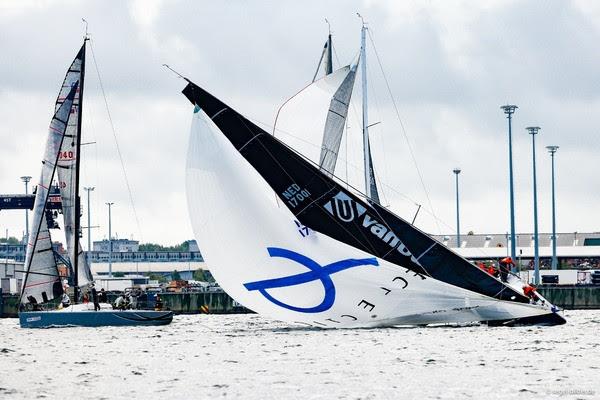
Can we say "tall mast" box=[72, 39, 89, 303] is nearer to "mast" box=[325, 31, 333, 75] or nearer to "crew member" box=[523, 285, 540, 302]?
"mast" box=[325, 31, 333, 75]

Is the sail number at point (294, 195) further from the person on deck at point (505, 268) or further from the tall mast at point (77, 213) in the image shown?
the tall mast at point (77, 213)

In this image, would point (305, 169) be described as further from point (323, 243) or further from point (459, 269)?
point (459, 269)

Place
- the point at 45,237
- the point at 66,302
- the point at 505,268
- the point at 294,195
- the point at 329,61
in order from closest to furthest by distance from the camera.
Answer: the point at 294,195, the point at 505,268, the point at 66,302, the point at 45,237, the point at 329,61

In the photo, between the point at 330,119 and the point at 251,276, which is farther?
the point at 330,119

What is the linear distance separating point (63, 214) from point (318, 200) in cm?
1521

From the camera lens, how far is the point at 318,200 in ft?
134

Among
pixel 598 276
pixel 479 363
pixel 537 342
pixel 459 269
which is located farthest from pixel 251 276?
pixel 598 276

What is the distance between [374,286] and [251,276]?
12.8 ft

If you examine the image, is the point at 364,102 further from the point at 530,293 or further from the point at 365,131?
the point at 530,293

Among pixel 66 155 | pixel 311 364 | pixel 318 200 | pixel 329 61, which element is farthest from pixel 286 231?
pixel 329 61

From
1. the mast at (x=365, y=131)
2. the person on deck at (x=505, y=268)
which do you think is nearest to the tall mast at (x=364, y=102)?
the mast at (x=365, y=131)

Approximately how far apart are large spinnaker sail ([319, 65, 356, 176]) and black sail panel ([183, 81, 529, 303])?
9937 millimetres

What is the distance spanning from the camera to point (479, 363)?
1186 inches

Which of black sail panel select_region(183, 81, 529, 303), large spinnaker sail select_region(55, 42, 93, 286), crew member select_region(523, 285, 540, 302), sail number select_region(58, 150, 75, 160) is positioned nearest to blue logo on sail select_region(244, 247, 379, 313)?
black sail panel select_region(183, 81, 529, 303)
